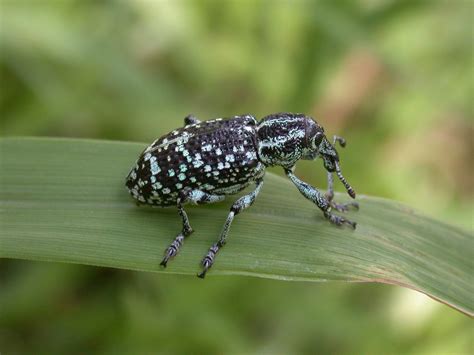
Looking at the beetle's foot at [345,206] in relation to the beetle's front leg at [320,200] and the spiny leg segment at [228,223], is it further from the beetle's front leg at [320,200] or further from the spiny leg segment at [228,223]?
the spiny leg segment at [228,223]

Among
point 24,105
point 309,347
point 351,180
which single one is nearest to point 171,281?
point 309,347

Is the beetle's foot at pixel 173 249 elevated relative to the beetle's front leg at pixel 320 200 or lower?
lower

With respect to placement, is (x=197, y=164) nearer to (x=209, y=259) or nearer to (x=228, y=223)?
(x=228, y=223)

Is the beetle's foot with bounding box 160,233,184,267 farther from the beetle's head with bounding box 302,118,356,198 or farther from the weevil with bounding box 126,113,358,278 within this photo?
the beetle's head with bounding box 302,118,356,198

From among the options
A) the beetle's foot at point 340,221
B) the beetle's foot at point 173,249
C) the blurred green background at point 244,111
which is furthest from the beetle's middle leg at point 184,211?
the blurred green background at point 244,111

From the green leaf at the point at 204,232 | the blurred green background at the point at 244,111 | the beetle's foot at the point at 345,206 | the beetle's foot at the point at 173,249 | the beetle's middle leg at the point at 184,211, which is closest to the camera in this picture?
Result: the green leaf at the point at 204,232

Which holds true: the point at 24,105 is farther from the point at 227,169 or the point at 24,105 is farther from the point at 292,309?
the point at 292,309
